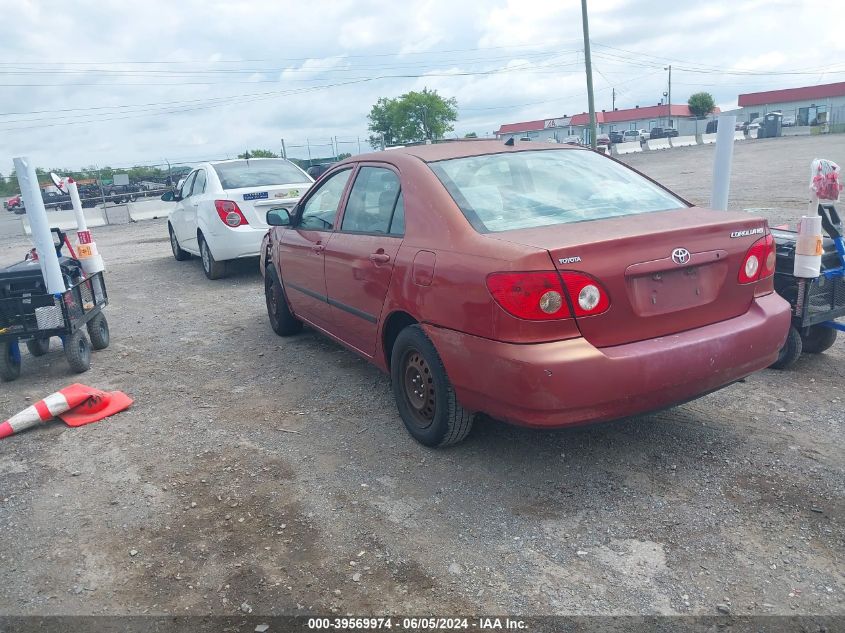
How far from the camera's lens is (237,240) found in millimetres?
8844

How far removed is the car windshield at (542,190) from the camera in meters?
3.51

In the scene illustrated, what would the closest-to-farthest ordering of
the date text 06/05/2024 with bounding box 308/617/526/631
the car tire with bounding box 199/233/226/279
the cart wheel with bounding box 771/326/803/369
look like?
1. the date text 06/05/2024 with bounding box 308/617/526/631
2. the cart wheel with bounding box 771/326/803/369
3. the car tire with bounding box 199/233/226/279

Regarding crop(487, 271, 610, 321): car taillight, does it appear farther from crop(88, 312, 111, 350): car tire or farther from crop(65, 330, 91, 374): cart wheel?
crop(88, 312, 111, 350): car tire

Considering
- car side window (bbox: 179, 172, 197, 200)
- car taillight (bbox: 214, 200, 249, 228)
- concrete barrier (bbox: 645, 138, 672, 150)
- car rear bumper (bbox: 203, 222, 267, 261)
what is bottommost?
concrete barrier (bbox: 645, 138, 672, 150)

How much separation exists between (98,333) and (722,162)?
19.1 feet

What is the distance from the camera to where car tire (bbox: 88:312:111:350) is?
6379 mm

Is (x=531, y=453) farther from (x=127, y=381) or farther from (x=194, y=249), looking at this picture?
(x=194, y=249)

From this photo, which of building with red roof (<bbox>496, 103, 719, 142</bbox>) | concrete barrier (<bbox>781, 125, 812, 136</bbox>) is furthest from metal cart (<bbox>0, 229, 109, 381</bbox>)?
building with red roof (<bbox>496, 103, 719, 142</bbox>)

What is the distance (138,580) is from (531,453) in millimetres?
2023

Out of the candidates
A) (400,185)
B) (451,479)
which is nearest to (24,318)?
(400,185)

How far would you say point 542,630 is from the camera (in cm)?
241

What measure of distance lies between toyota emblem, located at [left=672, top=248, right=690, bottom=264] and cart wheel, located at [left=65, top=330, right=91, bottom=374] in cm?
480

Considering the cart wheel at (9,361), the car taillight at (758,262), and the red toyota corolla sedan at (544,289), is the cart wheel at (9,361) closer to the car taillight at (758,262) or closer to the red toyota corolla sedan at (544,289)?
the red toyota corolla sedan at (544,289)

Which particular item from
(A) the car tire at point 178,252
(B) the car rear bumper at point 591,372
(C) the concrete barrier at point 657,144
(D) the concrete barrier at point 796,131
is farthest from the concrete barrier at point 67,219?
(D) the concrete barrier at point 796,131
